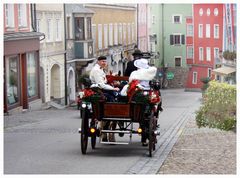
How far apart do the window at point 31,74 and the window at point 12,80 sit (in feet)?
7.18

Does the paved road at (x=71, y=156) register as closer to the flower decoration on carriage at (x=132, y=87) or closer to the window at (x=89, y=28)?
the flower decoration on carriage at (x=132, y=87)

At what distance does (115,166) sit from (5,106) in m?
18.2

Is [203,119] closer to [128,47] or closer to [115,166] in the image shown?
[115,166]

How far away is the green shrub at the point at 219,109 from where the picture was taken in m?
18.9

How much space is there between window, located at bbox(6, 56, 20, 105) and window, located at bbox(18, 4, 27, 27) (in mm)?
2149

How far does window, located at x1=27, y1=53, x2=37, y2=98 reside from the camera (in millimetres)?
33069

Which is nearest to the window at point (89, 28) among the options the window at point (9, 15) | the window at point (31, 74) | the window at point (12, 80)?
the window at point (31, 74)

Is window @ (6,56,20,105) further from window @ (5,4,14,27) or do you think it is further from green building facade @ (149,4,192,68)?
green building facade @ (149,4,192,68)

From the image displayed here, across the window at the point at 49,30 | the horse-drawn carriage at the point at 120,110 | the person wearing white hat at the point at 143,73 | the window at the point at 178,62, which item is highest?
the window at the point at 49,30

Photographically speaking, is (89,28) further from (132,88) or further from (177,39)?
(177,39)

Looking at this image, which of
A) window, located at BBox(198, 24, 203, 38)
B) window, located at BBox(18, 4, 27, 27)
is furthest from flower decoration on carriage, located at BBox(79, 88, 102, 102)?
window, located at BBox(198, 24, 203, 38)

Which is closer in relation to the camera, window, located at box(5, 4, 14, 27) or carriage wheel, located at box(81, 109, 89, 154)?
carriage wheel, located at box(81, 109, 89, 154)

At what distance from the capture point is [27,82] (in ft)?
107

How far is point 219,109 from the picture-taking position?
63.5 ft
